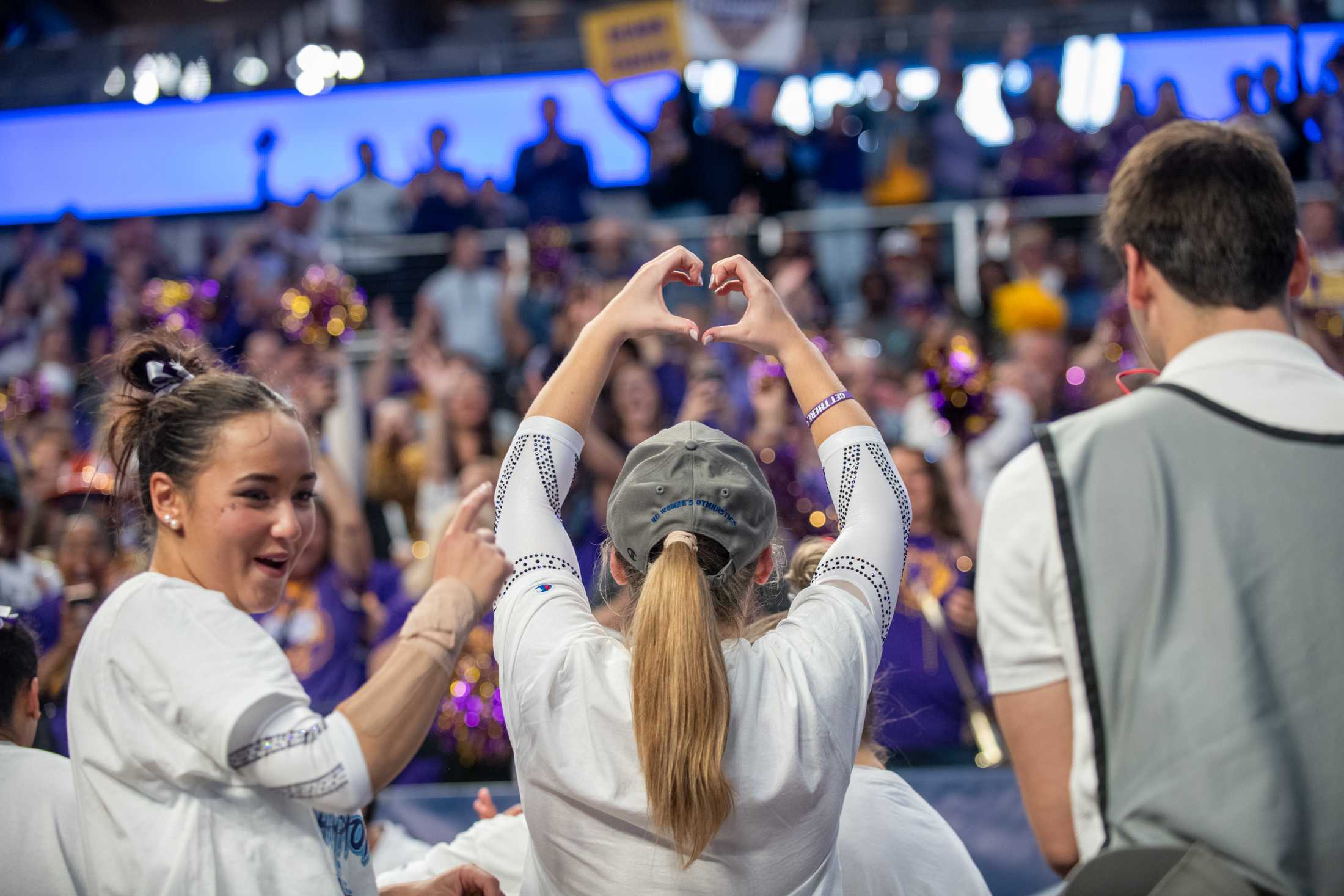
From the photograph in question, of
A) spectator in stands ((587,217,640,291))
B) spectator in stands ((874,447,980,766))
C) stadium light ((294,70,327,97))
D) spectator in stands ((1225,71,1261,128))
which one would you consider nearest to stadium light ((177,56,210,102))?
stadium light ((294,70,327,97))

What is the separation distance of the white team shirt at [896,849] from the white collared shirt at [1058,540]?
0.71 m

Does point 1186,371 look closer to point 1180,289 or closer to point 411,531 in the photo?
point 1180,289

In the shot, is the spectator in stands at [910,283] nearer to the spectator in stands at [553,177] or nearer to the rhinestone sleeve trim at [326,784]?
the spectator in stands at [553,177]

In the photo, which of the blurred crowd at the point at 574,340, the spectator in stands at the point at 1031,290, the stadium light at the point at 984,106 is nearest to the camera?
the blurred crowd at the point at 574,340

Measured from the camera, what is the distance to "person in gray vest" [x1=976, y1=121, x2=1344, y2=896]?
1.45 m

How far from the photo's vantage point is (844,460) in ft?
Answer: 6.95

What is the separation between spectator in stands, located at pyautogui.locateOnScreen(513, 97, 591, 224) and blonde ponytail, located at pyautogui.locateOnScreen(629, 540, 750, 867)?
25.9 ft

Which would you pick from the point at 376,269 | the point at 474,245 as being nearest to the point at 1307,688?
the point at 474,245

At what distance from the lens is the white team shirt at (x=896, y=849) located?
221 cm

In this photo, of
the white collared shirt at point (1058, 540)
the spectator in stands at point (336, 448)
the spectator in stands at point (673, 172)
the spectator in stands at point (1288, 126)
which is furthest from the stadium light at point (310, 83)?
the white collared shirt at point (1058, 540)

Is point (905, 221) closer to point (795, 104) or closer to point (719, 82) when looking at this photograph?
point (795, 104)

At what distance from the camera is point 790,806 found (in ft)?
5.88

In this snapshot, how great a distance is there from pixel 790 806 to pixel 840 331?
602cm

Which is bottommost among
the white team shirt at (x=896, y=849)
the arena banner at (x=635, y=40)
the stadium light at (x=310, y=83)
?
the white team shirt at (x=896, y=849)
